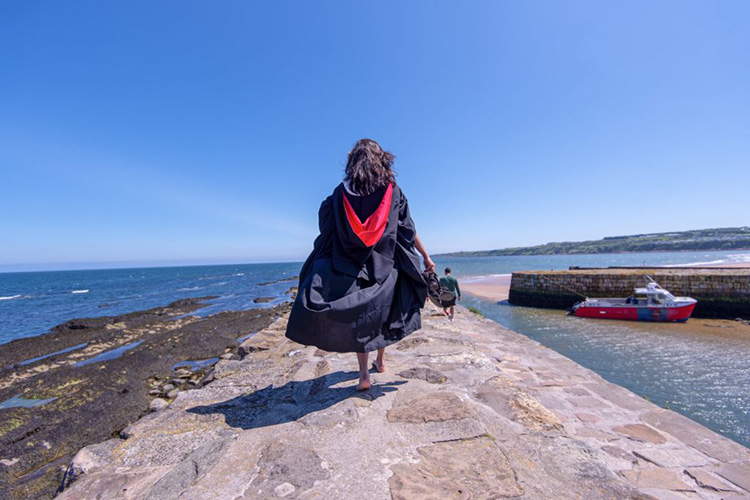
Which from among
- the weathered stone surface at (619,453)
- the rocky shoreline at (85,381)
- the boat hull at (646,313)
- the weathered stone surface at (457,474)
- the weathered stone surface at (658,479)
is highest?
the weathered stone surface at (457,474)

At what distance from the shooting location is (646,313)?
47.0ft

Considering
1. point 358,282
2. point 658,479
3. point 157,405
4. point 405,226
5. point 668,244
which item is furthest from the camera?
point 668,244

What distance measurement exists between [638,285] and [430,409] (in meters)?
22.0

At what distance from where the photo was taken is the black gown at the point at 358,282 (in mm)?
2363

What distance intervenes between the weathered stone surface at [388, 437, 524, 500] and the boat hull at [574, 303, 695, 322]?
16.8 m

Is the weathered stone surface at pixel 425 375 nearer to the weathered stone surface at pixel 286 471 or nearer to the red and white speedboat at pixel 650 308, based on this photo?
the weathered stone surface at pixel 286 471

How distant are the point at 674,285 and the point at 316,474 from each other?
23.5 m

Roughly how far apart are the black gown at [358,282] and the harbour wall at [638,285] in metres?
20.4

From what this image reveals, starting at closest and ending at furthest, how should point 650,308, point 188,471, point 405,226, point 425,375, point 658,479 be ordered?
point 188,471 → point 658,479 → point 405,226 → point 425,375 → point 650,308

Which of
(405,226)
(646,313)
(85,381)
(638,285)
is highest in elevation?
(405,226)

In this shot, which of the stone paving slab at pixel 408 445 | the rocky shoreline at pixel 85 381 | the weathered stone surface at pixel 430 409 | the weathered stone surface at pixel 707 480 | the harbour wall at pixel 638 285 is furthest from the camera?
the harbour wall at pixel 638 285

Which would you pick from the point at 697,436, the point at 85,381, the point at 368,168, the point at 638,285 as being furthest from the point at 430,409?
the point at 638,285

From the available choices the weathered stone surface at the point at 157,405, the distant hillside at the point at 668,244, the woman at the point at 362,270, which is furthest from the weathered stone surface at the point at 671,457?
the distant hillside at the point at 668,244

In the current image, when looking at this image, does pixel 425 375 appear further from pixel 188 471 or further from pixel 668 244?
pixel 668 244
